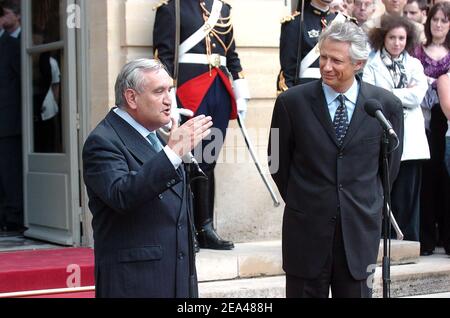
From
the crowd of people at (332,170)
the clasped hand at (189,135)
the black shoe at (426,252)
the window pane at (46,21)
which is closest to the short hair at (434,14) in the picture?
the black shoe at (426,252)

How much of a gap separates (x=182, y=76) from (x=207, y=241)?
128 centimetres

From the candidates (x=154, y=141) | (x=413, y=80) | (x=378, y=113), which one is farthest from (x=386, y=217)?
(x=413, y=80)

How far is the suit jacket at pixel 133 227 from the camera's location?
400 centimetres

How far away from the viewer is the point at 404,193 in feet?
27.0

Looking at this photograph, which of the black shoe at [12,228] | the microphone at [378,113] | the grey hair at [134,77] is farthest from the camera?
the black shoe at [12,228]

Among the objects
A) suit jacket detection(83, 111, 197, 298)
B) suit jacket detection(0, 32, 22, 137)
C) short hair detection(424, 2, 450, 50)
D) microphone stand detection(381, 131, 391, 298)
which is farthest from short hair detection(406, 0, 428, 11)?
suit jacket detection(83, 111, 197, 298)

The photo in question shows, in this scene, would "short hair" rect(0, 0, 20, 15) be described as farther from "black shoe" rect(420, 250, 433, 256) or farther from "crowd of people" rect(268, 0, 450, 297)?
"crowd of people" rect(268, 0, 450, 297)

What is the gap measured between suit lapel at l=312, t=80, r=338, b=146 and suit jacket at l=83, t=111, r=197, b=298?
1018 millimetres

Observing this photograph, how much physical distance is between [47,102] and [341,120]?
3948 millimetres

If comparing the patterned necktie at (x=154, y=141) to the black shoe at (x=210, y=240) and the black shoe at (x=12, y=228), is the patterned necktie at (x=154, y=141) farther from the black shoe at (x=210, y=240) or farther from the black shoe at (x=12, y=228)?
the black shoe at (x=12, y=228)

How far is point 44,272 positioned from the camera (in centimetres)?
674

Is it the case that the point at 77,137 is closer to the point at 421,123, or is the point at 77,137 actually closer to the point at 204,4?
the point at 204,4

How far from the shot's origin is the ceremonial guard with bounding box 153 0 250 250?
23.7ft

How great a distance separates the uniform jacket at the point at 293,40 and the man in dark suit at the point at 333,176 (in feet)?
8.32
